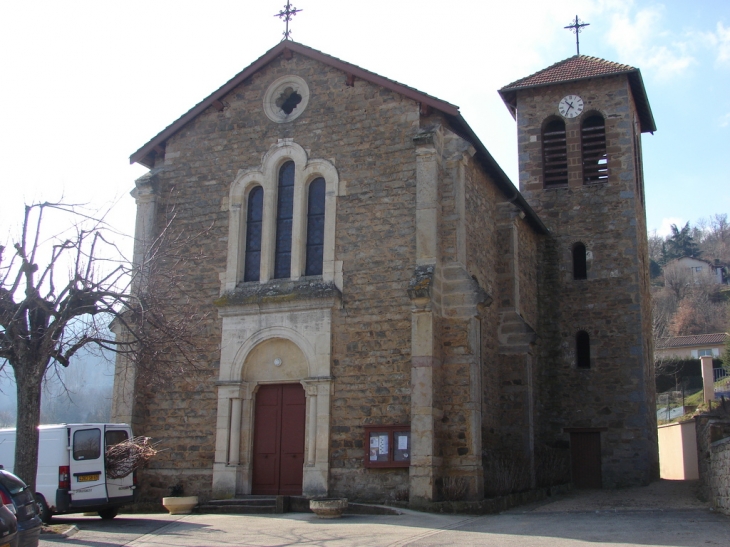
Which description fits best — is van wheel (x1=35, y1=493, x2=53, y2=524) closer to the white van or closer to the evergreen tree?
the white van

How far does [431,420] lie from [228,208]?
23.0 ft

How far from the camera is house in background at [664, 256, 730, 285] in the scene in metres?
79.2

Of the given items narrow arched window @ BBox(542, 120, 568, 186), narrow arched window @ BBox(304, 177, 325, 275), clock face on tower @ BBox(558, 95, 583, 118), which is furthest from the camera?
clock face on tower @ BBox(558, 95, 583, 118)

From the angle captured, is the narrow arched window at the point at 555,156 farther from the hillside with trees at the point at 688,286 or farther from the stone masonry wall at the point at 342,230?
the hillside with trees at the point at 688,286

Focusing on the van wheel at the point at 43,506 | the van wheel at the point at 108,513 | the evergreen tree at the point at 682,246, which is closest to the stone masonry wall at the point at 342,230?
the van wheel at the point at 108,513

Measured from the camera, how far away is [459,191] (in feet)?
54.0

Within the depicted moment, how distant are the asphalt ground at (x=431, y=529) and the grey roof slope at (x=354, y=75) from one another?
7993 millimetres

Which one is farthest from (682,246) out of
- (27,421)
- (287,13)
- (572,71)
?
(27,421)

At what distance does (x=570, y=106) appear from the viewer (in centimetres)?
2600

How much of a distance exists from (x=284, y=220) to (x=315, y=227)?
0.87 meters

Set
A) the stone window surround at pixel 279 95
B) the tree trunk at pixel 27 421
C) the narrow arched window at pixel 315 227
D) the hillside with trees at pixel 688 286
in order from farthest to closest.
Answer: the hillside with trees at pixel 688 286 → the stone window surround at pixel 279 95 → the narrow arched window at pixel 315 227 → the tree trunk at pixel 27 421

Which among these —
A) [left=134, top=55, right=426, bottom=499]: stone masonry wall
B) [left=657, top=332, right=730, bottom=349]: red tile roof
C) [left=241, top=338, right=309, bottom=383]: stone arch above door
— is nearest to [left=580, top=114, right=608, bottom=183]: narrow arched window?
[left=134, top=55, right=426, bottom=499]: stone masonry wall

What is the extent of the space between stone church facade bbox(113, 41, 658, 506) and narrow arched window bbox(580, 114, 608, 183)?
536 cm

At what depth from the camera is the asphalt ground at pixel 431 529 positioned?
10.9 meters
